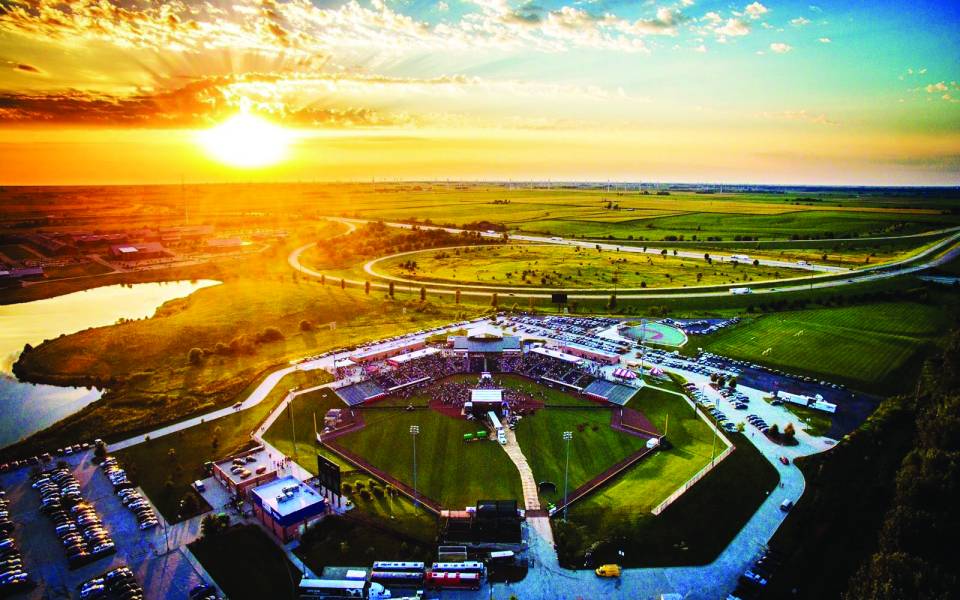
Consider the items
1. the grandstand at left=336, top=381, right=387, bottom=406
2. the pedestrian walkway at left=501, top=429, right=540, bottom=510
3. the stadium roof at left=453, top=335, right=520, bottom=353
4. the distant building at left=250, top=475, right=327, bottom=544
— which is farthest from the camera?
the stadium roof at left=453, top=335, right=520, bottom=353

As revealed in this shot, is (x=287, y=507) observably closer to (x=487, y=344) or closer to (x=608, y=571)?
(x=608, y=571)

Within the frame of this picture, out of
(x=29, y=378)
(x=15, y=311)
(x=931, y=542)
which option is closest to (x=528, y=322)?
(x=931, y=542)

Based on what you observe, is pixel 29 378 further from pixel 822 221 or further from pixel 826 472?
pixel 822 221

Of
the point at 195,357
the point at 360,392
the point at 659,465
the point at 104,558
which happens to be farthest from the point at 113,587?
the point at 195,357

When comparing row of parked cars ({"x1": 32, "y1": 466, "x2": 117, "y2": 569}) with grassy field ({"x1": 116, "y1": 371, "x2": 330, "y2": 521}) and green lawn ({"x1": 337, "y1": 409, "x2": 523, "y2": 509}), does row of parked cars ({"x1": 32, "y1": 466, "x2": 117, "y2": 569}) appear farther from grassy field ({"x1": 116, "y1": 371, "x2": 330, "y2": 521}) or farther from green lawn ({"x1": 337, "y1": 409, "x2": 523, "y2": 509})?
green lawn ({"x1": 337, "y1": 409, "x2": 523, "y2": 509})

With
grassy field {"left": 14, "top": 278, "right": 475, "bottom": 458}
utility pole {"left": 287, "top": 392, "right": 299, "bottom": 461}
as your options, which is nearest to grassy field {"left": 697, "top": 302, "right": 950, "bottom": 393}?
grassy field {"left": 14, "top": 278, "right": 475, "bottom": 458}

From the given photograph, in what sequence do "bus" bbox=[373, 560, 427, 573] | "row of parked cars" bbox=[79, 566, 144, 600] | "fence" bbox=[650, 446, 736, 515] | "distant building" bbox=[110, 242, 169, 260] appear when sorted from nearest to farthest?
"row of parked cars" bbox=[79, 566, 144, 600] → "bus" bbox=[373, 560, 427, 573] → "fence" bbox=[650, 446, 736, 515] → "distant building" bbox=[110, 242, 169, 260]
